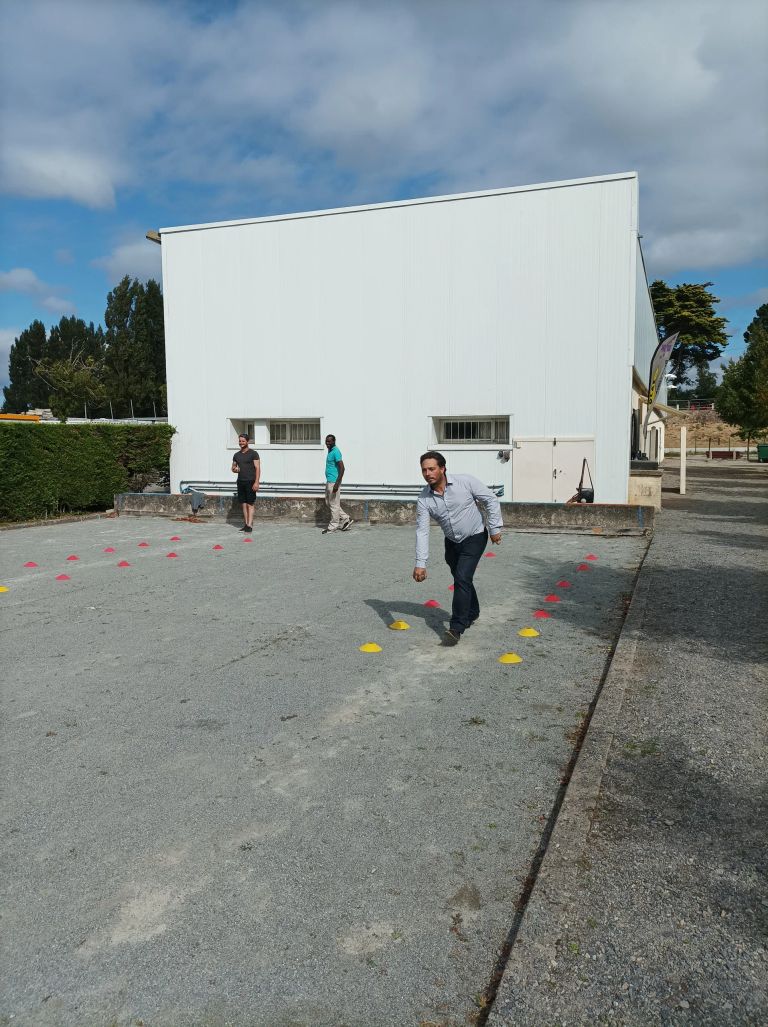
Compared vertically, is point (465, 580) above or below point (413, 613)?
above

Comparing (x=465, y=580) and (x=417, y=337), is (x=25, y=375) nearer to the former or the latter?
(x=417, y=337)

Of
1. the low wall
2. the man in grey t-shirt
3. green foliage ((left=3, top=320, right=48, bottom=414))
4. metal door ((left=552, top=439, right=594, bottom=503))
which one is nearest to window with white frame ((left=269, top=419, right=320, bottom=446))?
the low wall

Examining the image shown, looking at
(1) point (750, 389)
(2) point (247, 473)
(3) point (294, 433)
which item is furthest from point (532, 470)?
(1) point (750, 389)

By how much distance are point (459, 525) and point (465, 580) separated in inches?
18.6

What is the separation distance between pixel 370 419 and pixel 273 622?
11.0m

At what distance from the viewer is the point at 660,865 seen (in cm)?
293

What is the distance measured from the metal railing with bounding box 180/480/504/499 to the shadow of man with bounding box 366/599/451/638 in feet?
28.0

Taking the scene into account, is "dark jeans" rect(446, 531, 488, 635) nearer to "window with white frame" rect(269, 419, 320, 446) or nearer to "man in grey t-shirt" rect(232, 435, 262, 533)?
"man in grey t-shirt" rect(232, 435, 262, 533)

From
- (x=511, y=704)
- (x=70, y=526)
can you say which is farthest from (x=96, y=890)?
(x=70, y=526)

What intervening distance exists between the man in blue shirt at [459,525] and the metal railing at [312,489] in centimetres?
977

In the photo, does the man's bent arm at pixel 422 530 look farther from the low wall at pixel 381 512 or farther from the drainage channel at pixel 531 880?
the low wall at pixel 381 512

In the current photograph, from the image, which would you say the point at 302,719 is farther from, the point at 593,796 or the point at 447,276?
the point at 447,276

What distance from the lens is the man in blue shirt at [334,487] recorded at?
45.5ft

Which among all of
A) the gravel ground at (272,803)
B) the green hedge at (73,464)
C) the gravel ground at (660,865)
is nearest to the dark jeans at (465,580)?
the gravel ground at (272,803)
